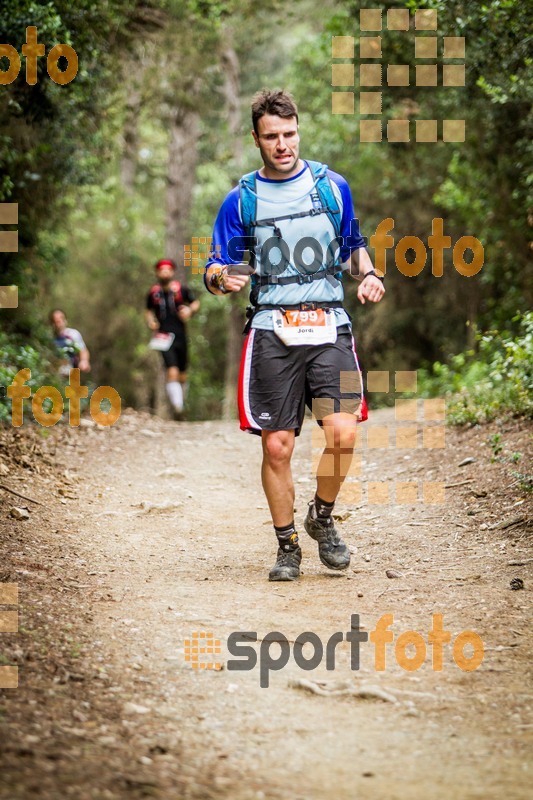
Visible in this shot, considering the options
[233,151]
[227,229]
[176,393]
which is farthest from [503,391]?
[233,151]

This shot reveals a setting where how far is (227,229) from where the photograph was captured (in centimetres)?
501

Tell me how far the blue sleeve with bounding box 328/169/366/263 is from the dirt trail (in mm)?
1793

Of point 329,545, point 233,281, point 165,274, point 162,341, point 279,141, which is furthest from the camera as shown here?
point 165,274

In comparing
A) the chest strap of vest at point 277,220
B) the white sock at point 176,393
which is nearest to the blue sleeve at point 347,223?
the chest strap of vest at point 277,220

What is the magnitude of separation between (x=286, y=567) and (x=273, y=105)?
7.95 feet

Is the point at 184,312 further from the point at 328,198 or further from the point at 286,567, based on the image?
the point at 286,567

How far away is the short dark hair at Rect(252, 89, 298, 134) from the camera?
16.2 ft

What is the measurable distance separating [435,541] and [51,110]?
681 cm

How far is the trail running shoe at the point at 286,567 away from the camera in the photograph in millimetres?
5074

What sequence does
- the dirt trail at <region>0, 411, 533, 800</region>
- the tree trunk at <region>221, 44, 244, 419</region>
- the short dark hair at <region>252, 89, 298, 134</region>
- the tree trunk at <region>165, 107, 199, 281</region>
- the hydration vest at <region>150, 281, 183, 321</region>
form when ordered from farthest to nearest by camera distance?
1. the tree trunk at <region>221, 44, 244, 419</region>
2. the tree trunk at <region>165, 107, 199, 281</region>
3. the hydration vest at <region>150, 281, 183, 321</region>
4. the short dark hair at <region>252, 89, 298, 134</region>
5. the dirt trail at <region>0, 411, 533, 800</region>

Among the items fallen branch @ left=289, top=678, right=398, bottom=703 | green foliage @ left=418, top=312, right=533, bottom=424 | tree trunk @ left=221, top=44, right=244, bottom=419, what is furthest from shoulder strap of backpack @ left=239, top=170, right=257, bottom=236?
tree trunk @ left=221, top=44, right=244, bottom=419

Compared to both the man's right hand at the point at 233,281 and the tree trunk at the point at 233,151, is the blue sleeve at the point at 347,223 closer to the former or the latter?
the man's right hand at the point at 233,281

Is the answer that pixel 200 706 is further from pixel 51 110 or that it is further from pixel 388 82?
pixel 388 82

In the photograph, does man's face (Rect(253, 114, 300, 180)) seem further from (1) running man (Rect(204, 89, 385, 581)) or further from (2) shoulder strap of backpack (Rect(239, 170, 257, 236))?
(2) shoulder strap of backpack (Rect(239, 170, 257, 236))
